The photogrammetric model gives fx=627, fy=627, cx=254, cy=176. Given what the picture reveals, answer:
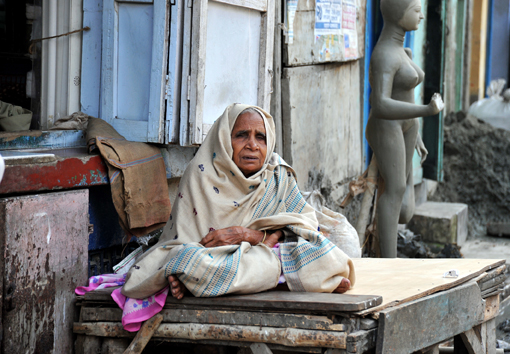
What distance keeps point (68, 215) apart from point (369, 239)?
2.83 meters

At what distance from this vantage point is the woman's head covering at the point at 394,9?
454 cm

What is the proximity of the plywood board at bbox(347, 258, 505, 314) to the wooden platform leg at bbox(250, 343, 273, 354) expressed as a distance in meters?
0.44

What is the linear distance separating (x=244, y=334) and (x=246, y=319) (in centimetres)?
6

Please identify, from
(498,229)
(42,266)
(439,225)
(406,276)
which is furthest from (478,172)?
(42,266)

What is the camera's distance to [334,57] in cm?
557

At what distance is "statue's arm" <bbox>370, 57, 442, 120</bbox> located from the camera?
172 inches

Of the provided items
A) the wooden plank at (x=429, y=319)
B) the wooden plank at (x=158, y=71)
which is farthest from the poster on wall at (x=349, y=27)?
the wooden plank at (x=429, y=319)

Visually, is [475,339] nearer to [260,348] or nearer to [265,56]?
[260,348]

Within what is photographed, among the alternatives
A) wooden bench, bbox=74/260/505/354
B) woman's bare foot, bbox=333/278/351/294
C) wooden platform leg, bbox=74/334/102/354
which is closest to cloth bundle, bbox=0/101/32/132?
wooden bench, bbox=74/260/505/354

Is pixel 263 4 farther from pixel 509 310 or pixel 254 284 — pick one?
pixel 509 310

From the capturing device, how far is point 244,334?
2.58 m

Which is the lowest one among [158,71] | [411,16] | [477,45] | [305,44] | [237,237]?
[237,237]

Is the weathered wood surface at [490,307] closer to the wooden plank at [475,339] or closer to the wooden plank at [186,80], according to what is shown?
the wooden plank at [475,339]

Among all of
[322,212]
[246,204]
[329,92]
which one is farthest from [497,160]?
[246,204]
